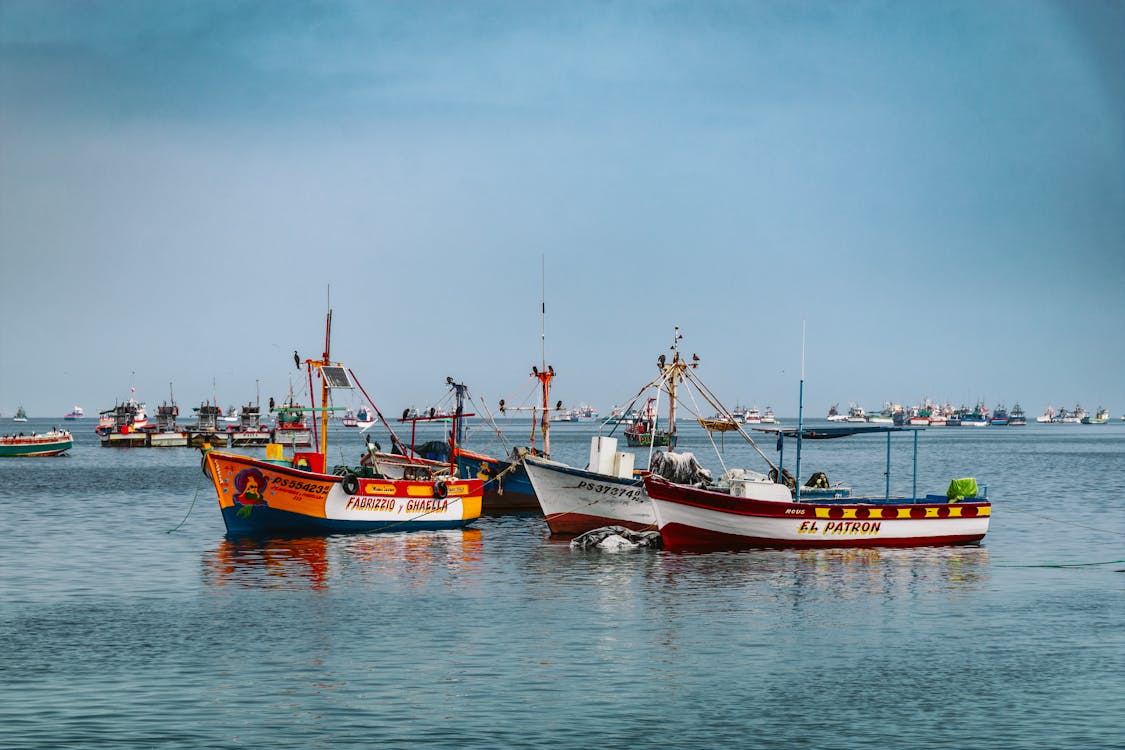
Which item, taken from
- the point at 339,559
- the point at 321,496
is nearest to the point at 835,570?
the point at 339,559

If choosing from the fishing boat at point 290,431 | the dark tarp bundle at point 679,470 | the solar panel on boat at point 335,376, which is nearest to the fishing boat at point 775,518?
the dark tarp bundle at point 679,470

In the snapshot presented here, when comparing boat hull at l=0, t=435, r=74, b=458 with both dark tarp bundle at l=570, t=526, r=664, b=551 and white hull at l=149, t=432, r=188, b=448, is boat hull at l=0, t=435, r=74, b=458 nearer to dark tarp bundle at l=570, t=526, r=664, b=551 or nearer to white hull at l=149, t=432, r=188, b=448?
white hull at l=149, t=432, r=188, b=448

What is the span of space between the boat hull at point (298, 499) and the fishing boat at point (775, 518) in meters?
11.6

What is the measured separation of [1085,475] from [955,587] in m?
78.6

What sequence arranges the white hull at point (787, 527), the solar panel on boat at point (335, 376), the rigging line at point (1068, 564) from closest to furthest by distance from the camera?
the rigging line at point (1068, 564) → the white hull at point (787, 527) → the solar panel on boat at point (335, 376)

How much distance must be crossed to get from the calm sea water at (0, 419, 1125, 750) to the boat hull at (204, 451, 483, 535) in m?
1.04

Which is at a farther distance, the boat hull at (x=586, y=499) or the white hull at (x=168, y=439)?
the white hull at (x=168, y=439)

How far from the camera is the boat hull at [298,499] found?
149 feet

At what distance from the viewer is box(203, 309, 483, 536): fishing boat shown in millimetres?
45438

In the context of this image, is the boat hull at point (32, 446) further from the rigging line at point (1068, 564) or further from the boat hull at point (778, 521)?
the rigging line at point (1068, 564)

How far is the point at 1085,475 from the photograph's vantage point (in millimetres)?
105750

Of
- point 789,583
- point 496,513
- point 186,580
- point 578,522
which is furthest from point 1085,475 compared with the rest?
point 186,580

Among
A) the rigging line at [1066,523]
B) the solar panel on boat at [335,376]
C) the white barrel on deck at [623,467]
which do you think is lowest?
the rigging line at [1066,523]

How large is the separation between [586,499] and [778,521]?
8.25 meters
